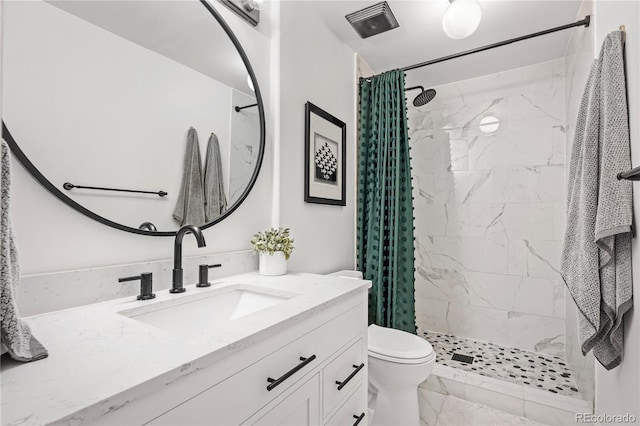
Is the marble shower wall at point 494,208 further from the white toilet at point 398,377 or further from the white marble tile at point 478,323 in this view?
the white toilet at point 398,377

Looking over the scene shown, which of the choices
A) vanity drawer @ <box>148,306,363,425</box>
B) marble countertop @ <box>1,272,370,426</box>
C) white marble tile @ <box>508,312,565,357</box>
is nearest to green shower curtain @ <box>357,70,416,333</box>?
white marble tile @ <box>508,312,565,357</box>

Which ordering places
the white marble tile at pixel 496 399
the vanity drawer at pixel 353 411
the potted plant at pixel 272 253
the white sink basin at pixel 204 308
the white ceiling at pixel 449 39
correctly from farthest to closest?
the white ceiling at pixel 449 39 → the white marble tile at pixel 496 399 → the potted plant at pixel 272 253 → the vanity drawer at pixel 353 411 → the white sink basin at pixel 204 308

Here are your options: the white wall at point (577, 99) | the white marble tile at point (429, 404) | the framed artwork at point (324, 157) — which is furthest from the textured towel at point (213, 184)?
the white wall at point (577, 99)

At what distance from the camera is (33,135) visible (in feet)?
2.85

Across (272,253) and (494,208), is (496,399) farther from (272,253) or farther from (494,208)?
(272,253)

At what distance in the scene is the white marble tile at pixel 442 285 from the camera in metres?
2.79

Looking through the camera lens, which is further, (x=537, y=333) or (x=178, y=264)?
(x=537, y=333)

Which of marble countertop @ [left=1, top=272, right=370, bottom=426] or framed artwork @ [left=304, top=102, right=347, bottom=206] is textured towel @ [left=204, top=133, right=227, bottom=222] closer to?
marble countertop @ [left=1, top=272, right=370, bottom=426]

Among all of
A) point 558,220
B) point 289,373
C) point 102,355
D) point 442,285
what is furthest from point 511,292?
point 102,355

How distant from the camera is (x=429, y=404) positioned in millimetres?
1948

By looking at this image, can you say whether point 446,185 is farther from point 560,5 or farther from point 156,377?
point 156,377

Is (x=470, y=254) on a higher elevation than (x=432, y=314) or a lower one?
higher

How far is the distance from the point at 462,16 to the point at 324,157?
1.01 meters

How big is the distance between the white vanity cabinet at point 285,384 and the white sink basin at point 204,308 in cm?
22
